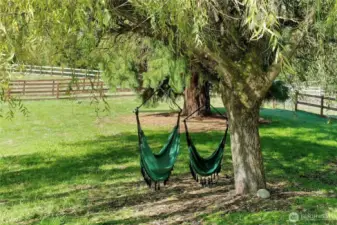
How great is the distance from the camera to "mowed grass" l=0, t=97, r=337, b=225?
422 centimetres

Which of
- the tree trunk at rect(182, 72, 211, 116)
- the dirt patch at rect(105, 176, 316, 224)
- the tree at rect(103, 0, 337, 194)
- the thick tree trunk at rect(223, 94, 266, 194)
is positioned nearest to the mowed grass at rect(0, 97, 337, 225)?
the dirt patch at rect(105, 176, 316, 224)

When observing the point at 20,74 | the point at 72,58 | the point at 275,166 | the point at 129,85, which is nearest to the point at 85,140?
the point at 129,85

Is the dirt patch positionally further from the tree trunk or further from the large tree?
the tree trunk

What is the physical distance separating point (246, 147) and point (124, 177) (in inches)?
83.1

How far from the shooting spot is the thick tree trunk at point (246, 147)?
4.59 meters

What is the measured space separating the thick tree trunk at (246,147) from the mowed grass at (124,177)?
0.63 feet

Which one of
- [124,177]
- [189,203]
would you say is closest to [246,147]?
[189,203]

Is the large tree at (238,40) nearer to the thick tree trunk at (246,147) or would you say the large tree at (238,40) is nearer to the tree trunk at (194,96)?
the thick tree trunk at (246,147)

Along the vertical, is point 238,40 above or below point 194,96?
above

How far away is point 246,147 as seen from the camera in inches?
182

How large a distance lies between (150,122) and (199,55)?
23.0ft

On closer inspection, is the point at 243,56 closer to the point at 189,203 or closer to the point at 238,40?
the point at 238,40

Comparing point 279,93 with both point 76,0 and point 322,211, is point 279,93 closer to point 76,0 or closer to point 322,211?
point 322,211

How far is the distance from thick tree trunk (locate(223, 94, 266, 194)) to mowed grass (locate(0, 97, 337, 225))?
19cm
